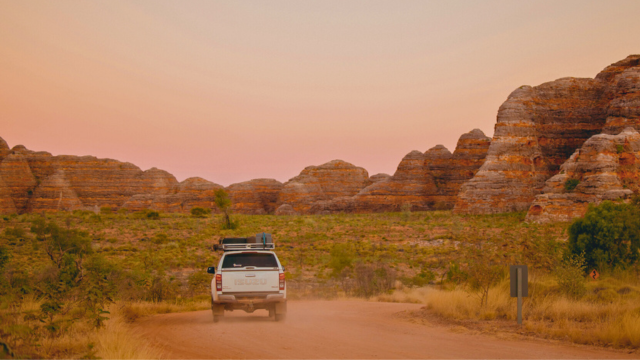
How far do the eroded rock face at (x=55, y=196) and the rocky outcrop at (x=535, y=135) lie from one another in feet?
263

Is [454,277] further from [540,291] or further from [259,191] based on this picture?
[259,191]

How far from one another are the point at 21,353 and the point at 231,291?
237 inches

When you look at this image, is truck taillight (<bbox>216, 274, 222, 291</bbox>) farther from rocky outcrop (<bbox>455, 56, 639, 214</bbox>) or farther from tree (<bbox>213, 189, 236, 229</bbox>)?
rocky outcrop (<bbox>455, 56, 639, 214</bbox>)

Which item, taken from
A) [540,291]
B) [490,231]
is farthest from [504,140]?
[540,291]

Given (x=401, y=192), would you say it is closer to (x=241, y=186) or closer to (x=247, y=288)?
(x=241, y=186)

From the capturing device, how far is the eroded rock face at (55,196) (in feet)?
338

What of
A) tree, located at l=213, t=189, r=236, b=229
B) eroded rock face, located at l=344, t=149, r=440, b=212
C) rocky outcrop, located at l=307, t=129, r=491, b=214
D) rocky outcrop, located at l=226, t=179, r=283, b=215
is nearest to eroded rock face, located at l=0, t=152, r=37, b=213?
rocky outcrop, located at l=226, t=179, r=283, b=215

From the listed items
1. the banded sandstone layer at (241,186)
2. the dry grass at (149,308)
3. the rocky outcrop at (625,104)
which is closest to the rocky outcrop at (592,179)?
the rocky outcrop at (625,104)

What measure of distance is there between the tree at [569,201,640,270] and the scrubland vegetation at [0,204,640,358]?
51 millimetres

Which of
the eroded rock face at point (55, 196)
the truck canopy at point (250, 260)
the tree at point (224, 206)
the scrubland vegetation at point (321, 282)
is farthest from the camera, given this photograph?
the eroded rock face at point (55, 196)

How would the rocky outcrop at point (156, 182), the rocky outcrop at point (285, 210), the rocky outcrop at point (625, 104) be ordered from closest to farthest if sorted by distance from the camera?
the rocky outcrop at point (625, 104) → the rocky outcrop at point (285, 210) → the rocky outcrop at point (156, 182)

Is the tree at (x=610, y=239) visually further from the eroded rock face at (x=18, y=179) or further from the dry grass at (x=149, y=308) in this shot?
the eroded rock face at (x=18, y=179)

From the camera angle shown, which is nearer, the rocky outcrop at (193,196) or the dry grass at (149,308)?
the dry grass at (149,308)

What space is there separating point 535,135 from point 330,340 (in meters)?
65.7
